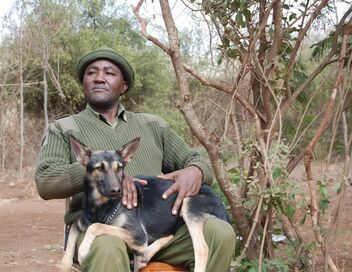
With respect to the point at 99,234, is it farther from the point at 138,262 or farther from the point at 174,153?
the point at 174,153

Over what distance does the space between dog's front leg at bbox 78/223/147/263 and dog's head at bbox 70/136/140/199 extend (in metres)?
0.20

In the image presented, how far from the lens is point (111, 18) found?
58.9 feet

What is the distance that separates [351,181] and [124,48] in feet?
44.0

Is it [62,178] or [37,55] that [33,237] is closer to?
[62,178]

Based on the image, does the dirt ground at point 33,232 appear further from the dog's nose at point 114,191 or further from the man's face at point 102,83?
the man's face at point 102,83

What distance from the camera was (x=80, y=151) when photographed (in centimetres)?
365

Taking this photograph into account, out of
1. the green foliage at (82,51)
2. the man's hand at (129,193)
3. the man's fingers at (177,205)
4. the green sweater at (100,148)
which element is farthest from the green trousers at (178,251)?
the green foliage at (82,51)

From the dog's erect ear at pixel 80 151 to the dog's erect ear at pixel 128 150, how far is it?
0.69ft

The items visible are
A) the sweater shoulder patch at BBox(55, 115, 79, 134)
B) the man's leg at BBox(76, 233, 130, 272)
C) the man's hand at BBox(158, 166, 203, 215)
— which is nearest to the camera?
the man's leg at BBox(76, 233, 130, 272)

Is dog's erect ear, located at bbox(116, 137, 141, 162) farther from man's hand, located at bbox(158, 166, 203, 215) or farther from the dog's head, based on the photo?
man's hand, located at bbox(158, 166, 203, 215)

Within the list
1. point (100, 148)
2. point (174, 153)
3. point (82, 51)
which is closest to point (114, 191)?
point (100, 148)

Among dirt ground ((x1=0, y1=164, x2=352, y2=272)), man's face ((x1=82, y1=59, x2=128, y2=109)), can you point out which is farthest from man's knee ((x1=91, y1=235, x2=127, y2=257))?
dirt ground ((x1=0, y1=164, x2=352, y2=272))

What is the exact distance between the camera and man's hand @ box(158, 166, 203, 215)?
3.76 meters

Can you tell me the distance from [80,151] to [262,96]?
1.57 m
